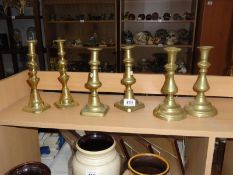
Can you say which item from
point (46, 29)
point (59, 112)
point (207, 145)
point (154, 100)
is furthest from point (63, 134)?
point (46, 29)

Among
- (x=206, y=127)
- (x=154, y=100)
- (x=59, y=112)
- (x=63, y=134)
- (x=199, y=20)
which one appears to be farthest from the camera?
Result: (x=199, y=20)

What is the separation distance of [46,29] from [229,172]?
229 cm

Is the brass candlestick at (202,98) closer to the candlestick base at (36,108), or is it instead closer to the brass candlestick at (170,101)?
the brass candlestick at (170,101)

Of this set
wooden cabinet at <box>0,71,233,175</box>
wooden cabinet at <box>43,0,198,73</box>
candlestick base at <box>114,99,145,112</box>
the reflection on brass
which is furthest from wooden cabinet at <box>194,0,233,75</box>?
the reflection on brass

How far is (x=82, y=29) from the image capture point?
2.77 metres

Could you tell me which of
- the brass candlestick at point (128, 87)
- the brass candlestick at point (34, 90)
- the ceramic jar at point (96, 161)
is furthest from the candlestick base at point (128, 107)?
the brass candlestick at point (34, 90)

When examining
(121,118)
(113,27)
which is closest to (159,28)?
(113,27)

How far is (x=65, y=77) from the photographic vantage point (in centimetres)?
84

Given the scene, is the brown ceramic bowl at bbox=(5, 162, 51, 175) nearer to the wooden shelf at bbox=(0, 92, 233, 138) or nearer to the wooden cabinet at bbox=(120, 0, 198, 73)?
the wooden shelf at bbox=(0, 92, 233, 138)

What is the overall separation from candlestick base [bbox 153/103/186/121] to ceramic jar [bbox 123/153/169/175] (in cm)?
12

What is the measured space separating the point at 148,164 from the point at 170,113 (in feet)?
0.57

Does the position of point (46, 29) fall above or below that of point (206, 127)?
above

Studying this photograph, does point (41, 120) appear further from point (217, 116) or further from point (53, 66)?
point (53, 66)

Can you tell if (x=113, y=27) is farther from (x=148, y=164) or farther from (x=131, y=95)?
(x=148, y=164)
